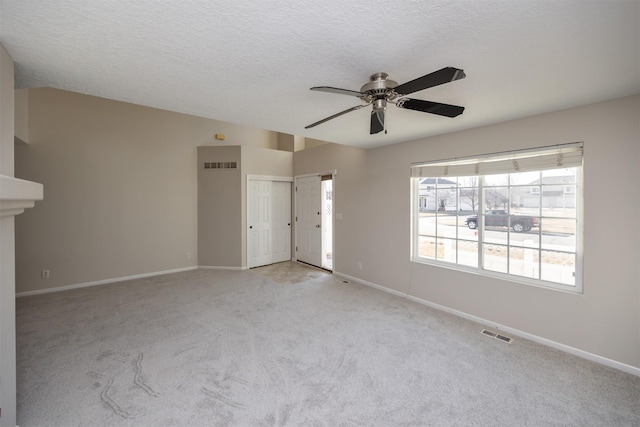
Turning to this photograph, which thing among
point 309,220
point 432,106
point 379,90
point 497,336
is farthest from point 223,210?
point 497,336

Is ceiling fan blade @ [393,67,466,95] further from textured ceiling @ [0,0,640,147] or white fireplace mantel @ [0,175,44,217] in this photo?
white fireplace mantel @ [0,175,44,217]

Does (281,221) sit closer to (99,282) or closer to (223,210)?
(223,210)

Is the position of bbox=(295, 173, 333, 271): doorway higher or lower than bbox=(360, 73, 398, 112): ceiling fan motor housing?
lower

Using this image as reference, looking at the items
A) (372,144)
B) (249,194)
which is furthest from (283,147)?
(372,144)

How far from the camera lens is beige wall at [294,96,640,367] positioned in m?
2.27

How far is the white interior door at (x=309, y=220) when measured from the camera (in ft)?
18.7

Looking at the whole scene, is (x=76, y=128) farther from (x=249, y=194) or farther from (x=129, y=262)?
(x=249, y=194)

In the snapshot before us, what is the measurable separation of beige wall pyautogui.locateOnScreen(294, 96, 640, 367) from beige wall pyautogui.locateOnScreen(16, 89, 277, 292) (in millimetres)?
4155

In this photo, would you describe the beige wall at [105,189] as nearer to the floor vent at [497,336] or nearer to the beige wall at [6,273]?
the beige wall at [6,273]

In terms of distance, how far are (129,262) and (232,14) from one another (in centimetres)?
506

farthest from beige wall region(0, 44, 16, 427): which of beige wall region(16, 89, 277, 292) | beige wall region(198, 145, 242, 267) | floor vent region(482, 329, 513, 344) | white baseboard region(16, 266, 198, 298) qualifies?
floor vent region(482, 329, 513, 344)

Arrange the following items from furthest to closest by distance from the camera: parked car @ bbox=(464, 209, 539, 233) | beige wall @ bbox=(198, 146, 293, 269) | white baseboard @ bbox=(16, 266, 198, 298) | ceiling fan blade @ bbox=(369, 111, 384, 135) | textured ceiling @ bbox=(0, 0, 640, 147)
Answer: beige wall @ bbox=(198, 146, 293, 269) < white baseboard @ bbox=(16, 266, 198, 298) < parked car @ bbox=(464, 209, 539, 233) < ceiling fan blade @ bbox=(369, 111, 384, 135) < textured ceiling @ bbox=(0, 0, 640, 147)

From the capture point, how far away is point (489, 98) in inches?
90.0

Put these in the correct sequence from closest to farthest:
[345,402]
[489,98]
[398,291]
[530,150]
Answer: [345,402], [489,98], [530,150], [398,291]
